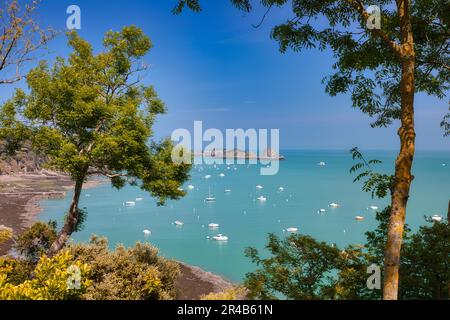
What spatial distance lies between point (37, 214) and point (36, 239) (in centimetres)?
4192

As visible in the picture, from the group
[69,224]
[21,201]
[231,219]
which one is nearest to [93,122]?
[69,224]

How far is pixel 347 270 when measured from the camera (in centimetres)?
918

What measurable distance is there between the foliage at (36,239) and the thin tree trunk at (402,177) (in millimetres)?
17493

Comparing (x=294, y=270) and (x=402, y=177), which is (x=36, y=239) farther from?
(x=402, y=177)

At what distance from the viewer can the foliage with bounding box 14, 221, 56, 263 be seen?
19.1 m

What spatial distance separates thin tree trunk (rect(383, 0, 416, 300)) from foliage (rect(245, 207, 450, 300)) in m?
2.56

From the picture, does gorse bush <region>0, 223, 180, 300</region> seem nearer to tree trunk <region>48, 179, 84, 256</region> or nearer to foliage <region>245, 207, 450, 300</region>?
tree trunk <region>48, 179, 84, 256</region>

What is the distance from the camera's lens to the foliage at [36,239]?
19.1 m

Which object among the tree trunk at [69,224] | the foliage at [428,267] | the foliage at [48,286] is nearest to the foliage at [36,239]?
the tree trunk at [69,224]

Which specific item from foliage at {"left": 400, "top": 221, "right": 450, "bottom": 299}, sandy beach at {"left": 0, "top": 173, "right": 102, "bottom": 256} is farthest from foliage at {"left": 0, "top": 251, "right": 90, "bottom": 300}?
sandy beach at {"left": 0, "top": 173, "right": 102, "bottom": 256}

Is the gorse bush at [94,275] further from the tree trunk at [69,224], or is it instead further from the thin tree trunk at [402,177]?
the thin tree trunk at [402,177]

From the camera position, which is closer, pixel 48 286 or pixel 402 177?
pixel 402 177

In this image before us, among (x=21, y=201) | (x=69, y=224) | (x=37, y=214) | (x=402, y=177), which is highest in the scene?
(x=402, y=177)

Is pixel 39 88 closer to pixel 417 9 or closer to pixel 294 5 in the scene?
pixel 294 5
